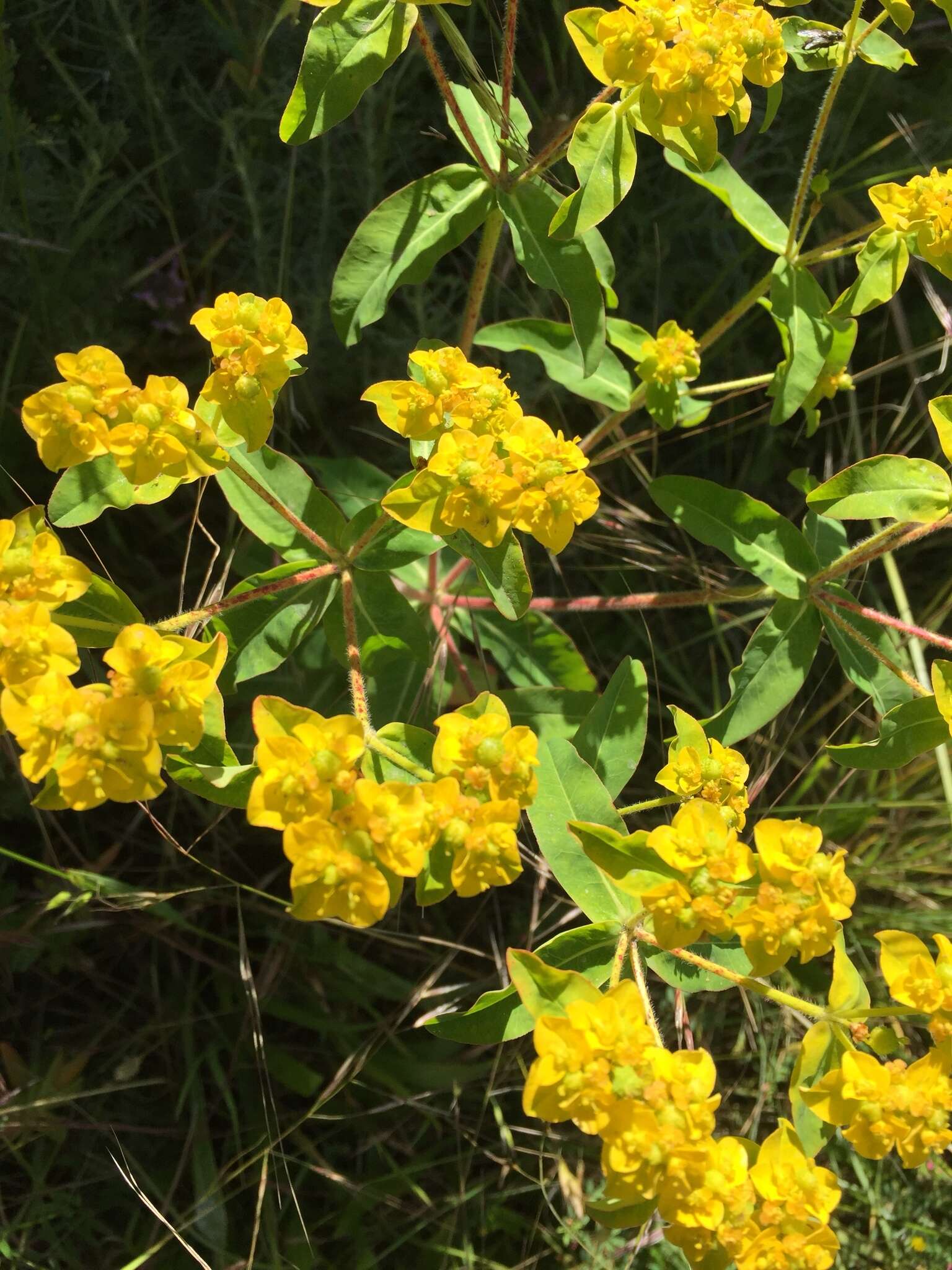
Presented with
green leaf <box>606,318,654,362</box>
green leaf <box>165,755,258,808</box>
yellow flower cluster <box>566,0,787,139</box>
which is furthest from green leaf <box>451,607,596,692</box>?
yellow flower cluster <box>566,0,787,139</box>

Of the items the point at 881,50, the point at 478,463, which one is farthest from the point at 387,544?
the point at 881,50

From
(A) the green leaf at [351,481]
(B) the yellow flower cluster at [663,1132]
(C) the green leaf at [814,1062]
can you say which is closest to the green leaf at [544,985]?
(B) the yellow flower cluster at [663,1132]

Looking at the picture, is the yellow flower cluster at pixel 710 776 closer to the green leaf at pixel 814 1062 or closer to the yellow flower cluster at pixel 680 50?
the green leaf at pixel 814 1062

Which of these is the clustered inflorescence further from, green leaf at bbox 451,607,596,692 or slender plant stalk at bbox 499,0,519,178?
slender plant stalk at bbox 499,0,519,178

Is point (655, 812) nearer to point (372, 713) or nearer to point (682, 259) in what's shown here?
point (372, 713)

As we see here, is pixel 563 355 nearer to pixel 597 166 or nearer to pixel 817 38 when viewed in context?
pixel 597 166

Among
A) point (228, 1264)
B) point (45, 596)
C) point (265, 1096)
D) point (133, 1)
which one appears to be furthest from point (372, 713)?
point (133, 1)

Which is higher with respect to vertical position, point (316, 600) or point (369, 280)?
point (369, 280)
